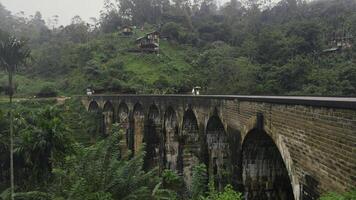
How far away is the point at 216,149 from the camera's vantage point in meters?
17.3

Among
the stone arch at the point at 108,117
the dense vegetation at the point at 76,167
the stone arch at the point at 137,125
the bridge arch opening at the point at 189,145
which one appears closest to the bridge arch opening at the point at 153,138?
the stone arch at the point at 137,125

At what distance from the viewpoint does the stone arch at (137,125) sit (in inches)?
1102

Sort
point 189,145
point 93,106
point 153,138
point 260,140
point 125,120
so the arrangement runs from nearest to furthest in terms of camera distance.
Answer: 1. point 260,140
2. point 189,145
3. point 153,138
4. point 125,120
5. point 93,106

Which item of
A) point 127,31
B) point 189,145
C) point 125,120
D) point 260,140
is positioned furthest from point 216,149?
point 127,31

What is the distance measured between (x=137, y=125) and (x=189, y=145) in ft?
28.3

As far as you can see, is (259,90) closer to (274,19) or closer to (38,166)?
(38,166)

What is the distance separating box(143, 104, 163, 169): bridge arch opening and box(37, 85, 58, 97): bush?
1005 inches

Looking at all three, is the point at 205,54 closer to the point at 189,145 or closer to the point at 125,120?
the point at 125,120

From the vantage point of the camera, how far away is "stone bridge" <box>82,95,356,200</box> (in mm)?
6418

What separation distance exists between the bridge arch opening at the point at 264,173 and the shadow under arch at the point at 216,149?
279cm

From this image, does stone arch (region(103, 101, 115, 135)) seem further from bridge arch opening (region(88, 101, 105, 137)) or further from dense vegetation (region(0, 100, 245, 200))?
dense vegetation (region(0, 100, 245, 200))

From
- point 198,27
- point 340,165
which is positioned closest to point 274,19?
point 198,27

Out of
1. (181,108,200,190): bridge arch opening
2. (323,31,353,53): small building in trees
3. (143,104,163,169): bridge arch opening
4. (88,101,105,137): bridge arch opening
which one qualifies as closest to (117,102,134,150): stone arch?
(143,104,163,169): bridge arch opening

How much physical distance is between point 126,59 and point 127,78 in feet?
24.8
